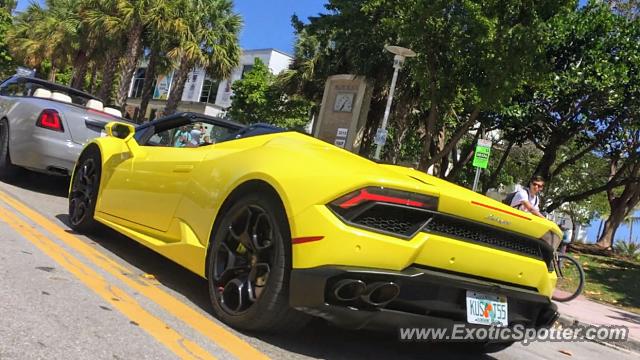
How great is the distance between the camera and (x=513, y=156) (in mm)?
32750

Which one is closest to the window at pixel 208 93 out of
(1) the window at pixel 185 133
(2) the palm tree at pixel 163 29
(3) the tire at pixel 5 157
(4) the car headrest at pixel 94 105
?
(2) the palm tree at pixel 163 29

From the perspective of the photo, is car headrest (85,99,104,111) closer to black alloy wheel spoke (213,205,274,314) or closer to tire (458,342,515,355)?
black alloy wheel spoke (213,205,274,314)

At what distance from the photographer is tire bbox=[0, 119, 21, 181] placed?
823 centimetres

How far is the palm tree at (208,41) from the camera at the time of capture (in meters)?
25.7

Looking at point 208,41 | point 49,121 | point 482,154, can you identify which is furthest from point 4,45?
point 482,154

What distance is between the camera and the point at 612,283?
39.4 feet

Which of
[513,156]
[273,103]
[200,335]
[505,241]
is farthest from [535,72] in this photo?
[513,156]

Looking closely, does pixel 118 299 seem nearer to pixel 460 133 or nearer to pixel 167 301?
pixel 167 301

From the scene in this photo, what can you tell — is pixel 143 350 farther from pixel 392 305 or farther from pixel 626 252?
pixel 626 252

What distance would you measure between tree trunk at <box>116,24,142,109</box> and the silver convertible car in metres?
18.3

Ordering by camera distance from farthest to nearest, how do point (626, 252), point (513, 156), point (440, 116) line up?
point (513, 156) → point (626, 252) → point (440, 116)

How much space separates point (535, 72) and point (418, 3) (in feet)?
9.38

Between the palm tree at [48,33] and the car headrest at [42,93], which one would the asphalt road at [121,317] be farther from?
the palm tree at [48,33]

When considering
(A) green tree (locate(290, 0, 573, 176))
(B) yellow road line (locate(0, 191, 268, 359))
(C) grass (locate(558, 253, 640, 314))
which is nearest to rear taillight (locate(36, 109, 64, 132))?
(B) yellow road line (locate(0, 191, 268, 359))
